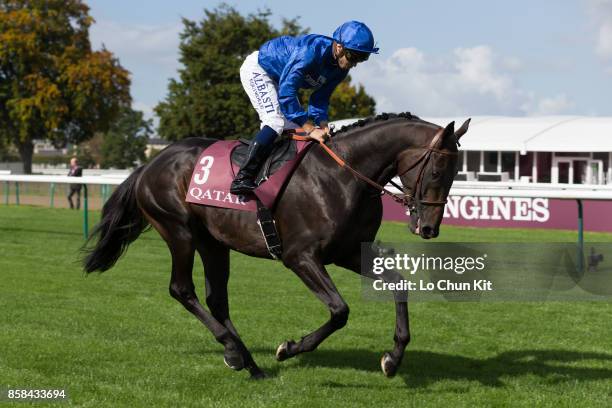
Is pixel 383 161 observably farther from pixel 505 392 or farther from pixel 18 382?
pixel 18 382

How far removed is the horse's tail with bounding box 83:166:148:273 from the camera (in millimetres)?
6461

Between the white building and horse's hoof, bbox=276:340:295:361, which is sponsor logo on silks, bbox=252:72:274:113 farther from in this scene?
the white building

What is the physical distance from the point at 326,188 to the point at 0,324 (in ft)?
10.4

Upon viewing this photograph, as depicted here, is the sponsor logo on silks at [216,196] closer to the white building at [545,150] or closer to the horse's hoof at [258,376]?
the horse's hoof at [258,376]

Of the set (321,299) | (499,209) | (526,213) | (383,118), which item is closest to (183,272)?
(321,299)

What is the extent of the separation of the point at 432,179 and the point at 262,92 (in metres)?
1.38

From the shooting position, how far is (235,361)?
544 cm

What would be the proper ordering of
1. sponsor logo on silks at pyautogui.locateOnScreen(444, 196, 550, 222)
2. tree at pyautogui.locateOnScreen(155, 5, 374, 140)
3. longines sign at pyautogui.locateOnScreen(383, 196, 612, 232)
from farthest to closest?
1. tree at pyautogui.locateOnScreen(155, 5, 374, 140)
2. sponsor logo on silks at pyautogui.locateOnScreen(444, 196, 550, 222)
3. longines sign at pyautogui.locateOnScreen(383, 196, 612, 232)

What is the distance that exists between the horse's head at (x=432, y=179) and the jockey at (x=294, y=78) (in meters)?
0.66

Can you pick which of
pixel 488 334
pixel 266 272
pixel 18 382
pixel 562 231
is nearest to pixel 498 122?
pixel 562 231

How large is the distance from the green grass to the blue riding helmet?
202cm

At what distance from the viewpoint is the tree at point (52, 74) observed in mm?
45406

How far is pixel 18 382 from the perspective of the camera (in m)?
4.95

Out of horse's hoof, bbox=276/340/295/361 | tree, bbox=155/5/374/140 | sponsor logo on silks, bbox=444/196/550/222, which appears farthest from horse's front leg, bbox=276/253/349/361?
tree, bbox=155/5/374/140
